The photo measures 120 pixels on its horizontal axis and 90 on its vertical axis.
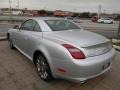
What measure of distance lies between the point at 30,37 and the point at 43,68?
0.93 metres

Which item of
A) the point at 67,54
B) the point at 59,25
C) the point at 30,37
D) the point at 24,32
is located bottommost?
the point at 67,54

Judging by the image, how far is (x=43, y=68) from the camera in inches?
131

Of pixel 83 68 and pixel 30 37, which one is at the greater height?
pixel 30 37

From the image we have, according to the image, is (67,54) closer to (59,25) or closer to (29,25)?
(59,25)

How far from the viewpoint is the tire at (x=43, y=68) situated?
316cm

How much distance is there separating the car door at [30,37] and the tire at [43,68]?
1.16 ft

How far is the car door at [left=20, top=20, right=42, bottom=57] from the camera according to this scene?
3.58m

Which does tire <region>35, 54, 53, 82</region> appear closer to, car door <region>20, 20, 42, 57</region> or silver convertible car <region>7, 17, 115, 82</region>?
silver convertible car <region>7, 17, 115, 82</region>

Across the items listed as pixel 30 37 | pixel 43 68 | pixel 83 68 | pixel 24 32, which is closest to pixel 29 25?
pixel 24 32

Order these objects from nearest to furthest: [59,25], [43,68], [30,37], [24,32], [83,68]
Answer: [83,68]
[43,68]
[30,37]
[59,25]
[24,32]

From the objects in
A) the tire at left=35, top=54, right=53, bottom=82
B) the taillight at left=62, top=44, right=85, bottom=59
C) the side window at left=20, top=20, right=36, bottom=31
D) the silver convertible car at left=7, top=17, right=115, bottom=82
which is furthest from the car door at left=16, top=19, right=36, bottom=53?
the taillight at left=62, top=44, right=85, bottom=59

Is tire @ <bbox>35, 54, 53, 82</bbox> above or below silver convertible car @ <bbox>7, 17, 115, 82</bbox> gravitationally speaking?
below

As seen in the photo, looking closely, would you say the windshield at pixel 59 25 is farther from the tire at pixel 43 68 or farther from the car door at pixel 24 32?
the tire at pixel 43 68

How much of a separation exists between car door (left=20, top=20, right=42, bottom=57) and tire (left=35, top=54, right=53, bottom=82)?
1.16 feet
